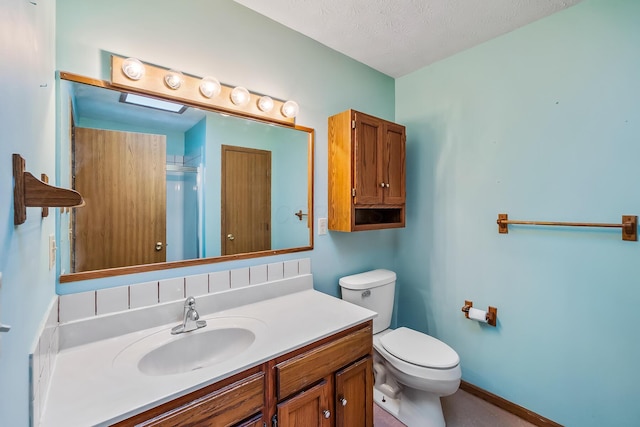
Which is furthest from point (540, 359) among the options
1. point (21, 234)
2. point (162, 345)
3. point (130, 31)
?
point (130, 31)

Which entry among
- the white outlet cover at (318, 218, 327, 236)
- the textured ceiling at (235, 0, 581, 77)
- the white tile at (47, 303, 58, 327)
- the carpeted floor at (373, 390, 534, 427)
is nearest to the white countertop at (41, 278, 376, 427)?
the white tile at (47, 303, 58, 327)

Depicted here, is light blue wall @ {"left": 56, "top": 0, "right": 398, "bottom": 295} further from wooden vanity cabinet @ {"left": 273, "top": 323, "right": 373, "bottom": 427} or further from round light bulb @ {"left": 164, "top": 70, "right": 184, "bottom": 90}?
wooden vanity cabinet @ {"left": 273, "top": 323, "right": 373, "bottom": 427}

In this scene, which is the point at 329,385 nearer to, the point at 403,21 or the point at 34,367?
the point at 34,367

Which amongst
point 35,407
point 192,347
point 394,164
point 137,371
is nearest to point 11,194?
point 35,407

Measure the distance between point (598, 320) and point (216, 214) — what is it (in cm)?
206

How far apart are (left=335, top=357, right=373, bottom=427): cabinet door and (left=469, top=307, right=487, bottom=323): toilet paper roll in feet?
2.95

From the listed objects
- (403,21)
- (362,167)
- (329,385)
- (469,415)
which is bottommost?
(469,415)

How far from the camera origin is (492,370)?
6.18 ft

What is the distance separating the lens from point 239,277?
58.9 inches

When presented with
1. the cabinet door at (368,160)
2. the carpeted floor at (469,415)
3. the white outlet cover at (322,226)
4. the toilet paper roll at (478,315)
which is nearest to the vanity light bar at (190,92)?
the cabinet door at (368,160)

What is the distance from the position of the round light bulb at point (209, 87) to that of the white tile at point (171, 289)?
2.90 ft

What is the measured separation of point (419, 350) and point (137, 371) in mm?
1418

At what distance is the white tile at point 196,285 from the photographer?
1331 millimetres

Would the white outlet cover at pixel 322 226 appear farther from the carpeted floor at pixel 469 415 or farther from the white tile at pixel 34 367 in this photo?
the white tile at pixel 34 367
